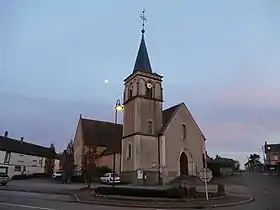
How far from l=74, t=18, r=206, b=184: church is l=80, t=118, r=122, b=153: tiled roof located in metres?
13.0

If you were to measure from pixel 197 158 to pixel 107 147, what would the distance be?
1820 cm

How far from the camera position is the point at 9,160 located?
60.6 metres

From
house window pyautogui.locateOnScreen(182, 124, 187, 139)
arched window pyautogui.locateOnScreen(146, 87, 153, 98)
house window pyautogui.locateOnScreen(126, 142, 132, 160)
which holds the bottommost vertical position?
house window pyautogui.locateOnScreen(126, 142, 132, 160)

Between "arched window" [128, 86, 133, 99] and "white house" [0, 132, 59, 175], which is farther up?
"arched window" [128, 86, 133, 99]

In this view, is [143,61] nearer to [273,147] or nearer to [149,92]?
[149,92]

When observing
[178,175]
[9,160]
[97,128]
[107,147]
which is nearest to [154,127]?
[178,175]

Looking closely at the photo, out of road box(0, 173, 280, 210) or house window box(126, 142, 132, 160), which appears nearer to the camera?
road box(0, 173, 280, 210)

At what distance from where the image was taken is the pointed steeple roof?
4384 cm

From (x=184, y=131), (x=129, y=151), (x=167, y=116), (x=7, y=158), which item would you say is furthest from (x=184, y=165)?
(x=7, y=158)

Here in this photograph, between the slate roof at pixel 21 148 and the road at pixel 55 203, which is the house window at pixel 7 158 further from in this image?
the road at pixel 55 203

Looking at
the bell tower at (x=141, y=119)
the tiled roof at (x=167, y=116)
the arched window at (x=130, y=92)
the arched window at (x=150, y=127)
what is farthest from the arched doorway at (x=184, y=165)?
the arched window at (x=130, y=92)

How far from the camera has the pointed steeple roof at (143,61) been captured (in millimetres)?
43844

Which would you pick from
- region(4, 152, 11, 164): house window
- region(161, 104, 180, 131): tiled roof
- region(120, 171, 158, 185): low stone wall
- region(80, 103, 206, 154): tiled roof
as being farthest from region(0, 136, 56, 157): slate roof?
region(161, 104, 180, 131): tiled roof

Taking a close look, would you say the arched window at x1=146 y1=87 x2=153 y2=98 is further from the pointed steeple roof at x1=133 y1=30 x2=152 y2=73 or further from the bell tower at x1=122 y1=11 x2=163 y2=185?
the pointed steeple roof at x1=133 y1=30 x2=152 y2=73
